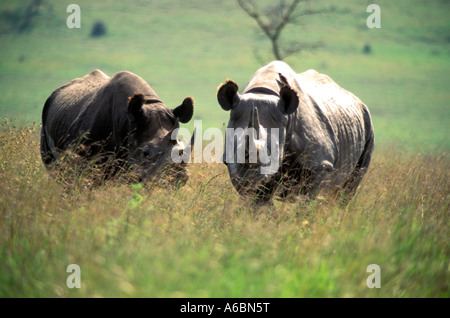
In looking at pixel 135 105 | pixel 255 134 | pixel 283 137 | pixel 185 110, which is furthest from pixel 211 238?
pixel 185 110

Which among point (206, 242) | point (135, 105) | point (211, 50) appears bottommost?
point (206, 242)

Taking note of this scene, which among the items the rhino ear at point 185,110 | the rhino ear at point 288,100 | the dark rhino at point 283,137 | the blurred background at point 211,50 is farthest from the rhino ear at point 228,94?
the blurred background at point 211,50

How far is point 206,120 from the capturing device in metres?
30.8

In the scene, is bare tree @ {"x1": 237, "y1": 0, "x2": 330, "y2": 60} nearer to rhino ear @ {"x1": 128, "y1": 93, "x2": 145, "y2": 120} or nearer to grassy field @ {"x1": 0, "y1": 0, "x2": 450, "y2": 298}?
grassy field @ {"x1": 0, "y1": 0, "x2": 450, "y2": 298}

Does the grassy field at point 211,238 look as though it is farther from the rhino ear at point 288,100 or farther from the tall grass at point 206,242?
the rhino ear at point 288,100

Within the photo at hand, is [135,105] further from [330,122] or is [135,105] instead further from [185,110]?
[330,122]

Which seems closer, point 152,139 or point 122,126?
point 152,139

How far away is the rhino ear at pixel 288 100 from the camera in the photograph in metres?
5.66

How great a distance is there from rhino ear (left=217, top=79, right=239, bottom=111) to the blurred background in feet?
83.2

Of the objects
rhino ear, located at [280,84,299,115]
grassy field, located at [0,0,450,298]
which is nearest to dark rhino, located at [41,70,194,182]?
grassy field, located at [0,0,450,298]

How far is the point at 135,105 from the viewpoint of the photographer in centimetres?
666

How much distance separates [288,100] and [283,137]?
0.40 metres
